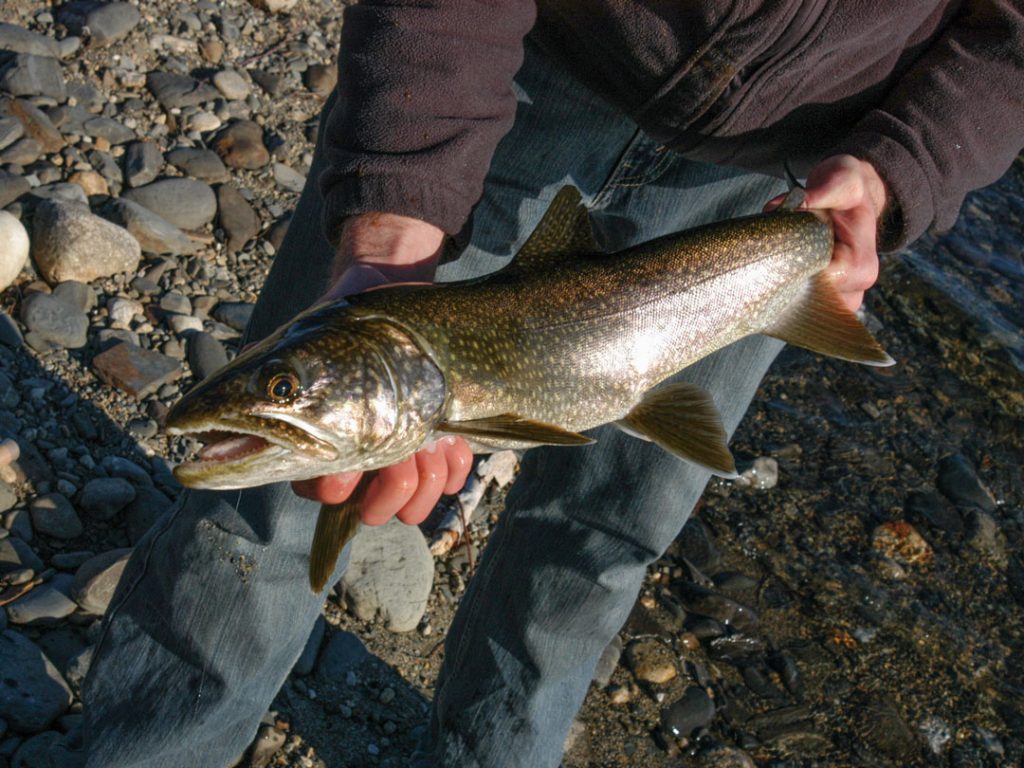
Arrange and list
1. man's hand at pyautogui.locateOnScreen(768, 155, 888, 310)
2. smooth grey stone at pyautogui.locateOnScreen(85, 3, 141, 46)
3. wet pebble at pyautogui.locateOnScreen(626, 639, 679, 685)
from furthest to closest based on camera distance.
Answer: smooth grey stone at pyautogui.locateOnScreen(85, 3, 141, 46) → wet pebble at pyautogui.locateOnScreen(626, 639, 679, 685) → man's hand at pyautogui.locateOnScreen(768, 155, 888, 310)

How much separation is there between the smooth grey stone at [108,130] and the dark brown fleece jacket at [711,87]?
3.35m

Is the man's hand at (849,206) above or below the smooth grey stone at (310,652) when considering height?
above

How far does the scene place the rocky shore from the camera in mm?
4426

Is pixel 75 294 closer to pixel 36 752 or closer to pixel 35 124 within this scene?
pixel 35 124

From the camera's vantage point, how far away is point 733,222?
129 inches

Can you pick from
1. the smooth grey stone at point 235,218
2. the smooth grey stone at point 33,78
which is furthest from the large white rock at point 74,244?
the smooth grey stone at point 33,78

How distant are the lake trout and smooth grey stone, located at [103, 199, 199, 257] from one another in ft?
10.2

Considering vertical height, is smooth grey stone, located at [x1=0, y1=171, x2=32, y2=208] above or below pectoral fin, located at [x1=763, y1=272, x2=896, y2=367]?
Answer: below

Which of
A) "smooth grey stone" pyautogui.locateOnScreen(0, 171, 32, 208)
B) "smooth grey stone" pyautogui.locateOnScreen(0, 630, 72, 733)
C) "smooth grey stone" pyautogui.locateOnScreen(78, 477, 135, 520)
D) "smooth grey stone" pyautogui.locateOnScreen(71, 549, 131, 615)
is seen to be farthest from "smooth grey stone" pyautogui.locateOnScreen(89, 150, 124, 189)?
"smooth grey stone" pyautogui.locateOnScreen(0, 630, 72, 733)

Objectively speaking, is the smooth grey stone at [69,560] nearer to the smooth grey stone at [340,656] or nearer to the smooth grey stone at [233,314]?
the smooth grey stone at [340,656]

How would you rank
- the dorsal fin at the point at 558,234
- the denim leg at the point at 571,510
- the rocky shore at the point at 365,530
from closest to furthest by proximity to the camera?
the dorsal fin at the point at 558,234, the denim leg at the point at 571,510, the rocky shore at the point at 365,530

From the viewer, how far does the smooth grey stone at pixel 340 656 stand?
14.8ft

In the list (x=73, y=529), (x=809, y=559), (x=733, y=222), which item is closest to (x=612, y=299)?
(x=733, y=222)

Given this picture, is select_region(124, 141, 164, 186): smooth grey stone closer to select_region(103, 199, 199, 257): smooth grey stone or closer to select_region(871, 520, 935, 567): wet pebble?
select_region(103, 199, 199, 257): smooth grey stone
